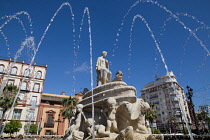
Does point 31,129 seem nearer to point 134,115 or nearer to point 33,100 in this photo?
point 33,100

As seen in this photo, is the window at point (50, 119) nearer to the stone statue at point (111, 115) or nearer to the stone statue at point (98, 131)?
the stone statue at point (98, 131)

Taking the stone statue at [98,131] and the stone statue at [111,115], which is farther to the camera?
the stone statue at [111,115]

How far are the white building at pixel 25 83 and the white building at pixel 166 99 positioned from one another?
35.4 metres

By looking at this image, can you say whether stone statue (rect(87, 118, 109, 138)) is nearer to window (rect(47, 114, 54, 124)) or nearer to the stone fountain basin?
the stone fountain basin

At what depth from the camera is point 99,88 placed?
27.0 ft

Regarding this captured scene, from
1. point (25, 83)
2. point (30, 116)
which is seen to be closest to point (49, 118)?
point (30, 116)

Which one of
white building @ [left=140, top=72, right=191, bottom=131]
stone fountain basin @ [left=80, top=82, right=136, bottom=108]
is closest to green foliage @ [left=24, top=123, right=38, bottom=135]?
stone fountain basin @ [left=80, top=82, right=136, bottom=108]

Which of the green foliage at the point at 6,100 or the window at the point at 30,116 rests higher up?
the green foliage at the point at 6,100

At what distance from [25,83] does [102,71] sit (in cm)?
3443

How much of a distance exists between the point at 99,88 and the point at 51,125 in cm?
3476

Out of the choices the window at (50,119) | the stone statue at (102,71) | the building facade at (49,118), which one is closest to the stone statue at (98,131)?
the stone statue at (102,71)

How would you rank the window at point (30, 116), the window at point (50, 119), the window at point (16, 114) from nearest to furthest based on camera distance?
the window at point (16, 114), the window at point (30, 116), the window at point (50, 119)

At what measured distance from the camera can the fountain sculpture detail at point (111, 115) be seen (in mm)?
6449

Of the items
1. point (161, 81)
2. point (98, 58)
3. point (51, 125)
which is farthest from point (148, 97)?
point (98, 58)
